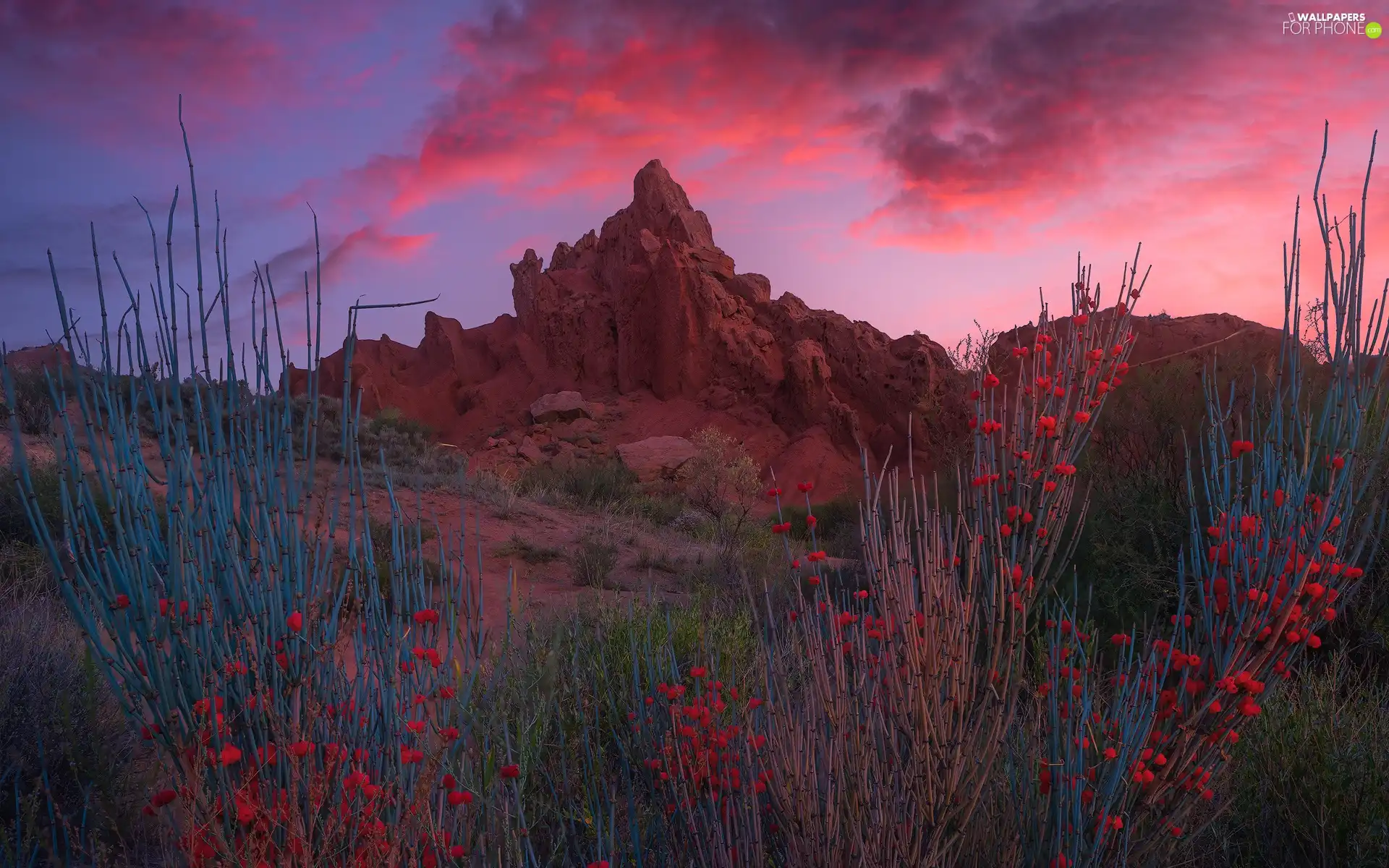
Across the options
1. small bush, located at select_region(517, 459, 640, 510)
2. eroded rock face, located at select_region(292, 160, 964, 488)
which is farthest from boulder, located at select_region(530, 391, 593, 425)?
small bush, located at select_region(517, 459, 640, 510)

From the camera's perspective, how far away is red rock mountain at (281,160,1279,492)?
28172mm

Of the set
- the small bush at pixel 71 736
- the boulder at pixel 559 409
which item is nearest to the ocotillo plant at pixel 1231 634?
the small bush at pixel 71 736

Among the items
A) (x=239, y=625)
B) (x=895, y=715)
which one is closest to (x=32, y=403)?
(x=239, y=625)

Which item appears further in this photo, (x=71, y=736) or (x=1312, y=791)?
(x=71, y=736)

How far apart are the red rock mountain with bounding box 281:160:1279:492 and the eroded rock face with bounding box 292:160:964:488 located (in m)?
0.07

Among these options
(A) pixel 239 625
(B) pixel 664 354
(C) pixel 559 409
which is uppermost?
(B) pixel 664 354

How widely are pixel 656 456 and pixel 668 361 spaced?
354 inches

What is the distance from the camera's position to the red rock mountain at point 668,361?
2817 cm

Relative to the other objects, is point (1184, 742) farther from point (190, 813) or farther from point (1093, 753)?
point (190, 813)

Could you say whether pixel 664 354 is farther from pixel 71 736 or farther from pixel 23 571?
pixel 71 736

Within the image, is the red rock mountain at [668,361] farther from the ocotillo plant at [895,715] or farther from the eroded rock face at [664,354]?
the ocotillo plant at [895,715]

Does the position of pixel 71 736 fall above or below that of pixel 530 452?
below

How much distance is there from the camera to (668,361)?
3294 cm

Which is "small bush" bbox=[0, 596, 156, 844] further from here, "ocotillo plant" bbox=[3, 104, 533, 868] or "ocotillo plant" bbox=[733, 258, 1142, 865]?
"ocotillo plant" bbox=[733, 258, 1142, 865]
